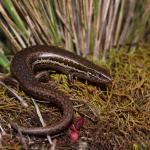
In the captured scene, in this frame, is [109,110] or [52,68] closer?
[109,110]

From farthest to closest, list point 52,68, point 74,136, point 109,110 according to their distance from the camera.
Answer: point 52,68, point 109,110, point 74,136

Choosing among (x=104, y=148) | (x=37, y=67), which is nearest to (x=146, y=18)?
(x=37, y=67)

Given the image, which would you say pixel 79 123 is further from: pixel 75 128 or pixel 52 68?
pixel 52 68

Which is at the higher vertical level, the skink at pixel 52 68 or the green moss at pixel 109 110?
the skink at pixel 52 68

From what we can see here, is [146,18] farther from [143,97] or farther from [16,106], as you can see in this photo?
[16,106]

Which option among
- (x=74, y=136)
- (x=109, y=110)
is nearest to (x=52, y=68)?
(x=109, y=110)

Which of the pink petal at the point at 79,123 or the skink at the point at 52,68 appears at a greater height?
the skink at the point at 52,68

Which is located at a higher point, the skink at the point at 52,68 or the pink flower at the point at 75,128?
the skink at the point at 52,68

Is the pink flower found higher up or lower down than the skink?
lower down
